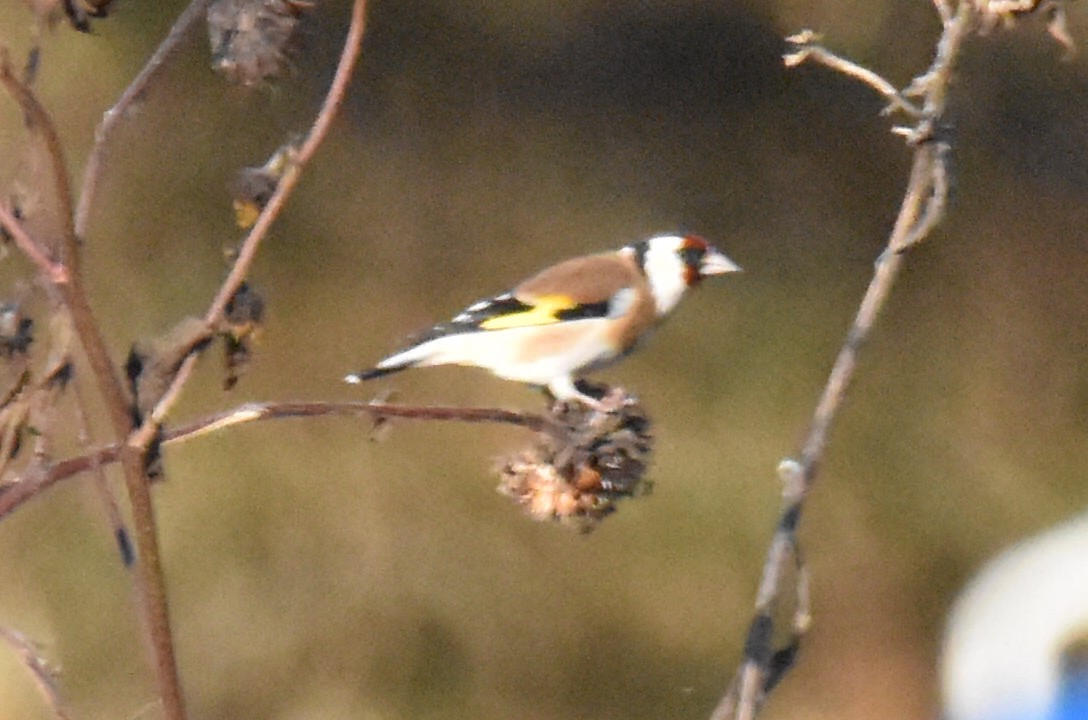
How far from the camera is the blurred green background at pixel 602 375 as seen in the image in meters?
1.50

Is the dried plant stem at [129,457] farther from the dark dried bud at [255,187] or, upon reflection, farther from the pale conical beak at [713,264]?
the pale conical beak at [713,264]

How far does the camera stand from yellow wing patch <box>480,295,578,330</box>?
1.19 m

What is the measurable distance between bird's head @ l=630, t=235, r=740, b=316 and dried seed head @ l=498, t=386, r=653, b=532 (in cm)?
54

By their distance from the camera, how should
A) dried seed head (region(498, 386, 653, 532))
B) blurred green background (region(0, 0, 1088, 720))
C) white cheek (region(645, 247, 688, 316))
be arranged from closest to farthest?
dried seed head (region(498, 386, 653, 532)), white cheek (region(645, 247, 688, 316)), blurred green background (region(0, 0, 1088, 720))

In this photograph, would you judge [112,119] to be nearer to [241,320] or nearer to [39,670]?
[241,320]

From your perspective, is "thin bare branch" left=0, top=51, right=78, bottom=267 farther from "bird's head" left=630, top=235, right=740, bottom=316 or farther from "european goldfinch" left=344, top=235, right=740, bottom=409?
"bird's head" left=630, top=235, right=740, bottom=316

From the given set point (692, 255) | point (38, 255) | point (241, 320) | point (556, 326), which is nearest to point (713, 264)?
point (692, 255)

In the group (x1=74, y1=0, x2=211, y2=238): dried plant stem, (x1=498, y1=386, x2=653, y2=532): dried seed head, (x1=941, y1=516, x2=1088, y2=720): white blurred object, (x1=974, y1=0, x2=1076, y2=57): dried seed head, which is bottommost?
(x1=941, y1=516, x2=1088, y2=720): white blurred object

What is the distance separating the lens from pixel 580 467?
726 millimetres

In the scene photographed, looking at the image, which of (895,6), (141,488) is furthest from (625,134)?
(141,488)

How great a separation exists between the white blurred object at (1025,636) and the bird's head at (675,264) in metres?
0.54

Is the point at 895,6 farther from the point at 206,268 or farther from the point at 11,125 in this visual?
the point at 11,125

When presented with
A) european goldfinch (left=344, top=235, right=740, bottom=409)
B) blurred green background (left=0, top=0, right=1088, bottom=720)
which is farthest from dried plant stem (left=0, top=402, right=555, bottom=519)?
blurred green background (left=0, top=0, right=1088, bottom=720)

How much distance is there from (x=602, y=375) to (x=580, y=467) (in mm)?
859
